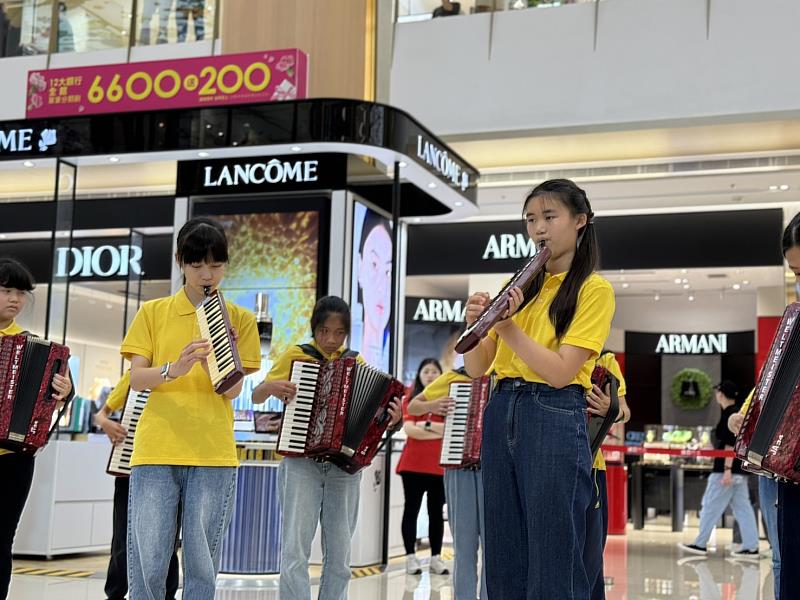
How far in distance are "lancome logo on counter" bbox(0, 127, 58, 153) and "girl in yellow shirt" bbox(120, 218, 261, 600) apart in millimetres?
5081

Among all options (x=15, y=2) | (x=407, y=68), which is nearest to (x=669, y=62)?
(x=407, y=68)

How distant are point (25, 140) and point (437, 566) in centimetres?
462

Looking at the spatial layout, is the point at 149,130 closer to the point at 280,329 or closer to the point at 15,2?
the point at 280,329

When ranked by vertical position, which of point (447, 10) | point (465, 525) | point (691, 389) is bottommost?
point (465, 525)

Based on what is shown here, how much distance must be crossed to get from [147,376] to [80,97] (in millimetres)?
5559

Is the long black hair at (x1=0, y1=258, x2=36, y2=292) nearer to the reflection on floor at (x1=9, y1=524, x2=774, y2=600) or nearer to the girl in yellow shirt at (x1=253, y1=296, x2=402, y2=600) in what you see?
the girl in yellow shirt at (x1=253, y1=296, x2=402, y2=600)

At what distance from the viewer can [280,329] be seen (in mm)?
8078

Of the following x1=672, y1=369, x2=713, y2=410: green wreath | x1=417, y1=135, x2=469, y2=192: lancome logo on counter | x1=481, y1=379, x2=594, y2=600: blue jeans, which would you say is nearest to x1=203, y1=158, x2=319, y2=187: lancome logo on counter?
x1=417, y1=135, x2=469, y2=192: lancome logo on counter

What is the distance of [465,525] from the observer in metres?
5.41

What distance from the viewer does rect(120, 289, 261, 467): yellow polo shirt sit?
341 centimetres

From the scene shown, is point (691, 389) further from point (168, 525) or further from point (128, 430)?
point (168, 525)

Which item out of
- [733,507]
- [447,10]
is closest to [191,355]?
[733,507]

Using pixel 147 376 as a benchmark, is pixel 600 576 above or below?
below

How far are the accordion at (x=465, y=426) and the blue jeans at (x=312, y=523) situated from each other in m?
0.92
